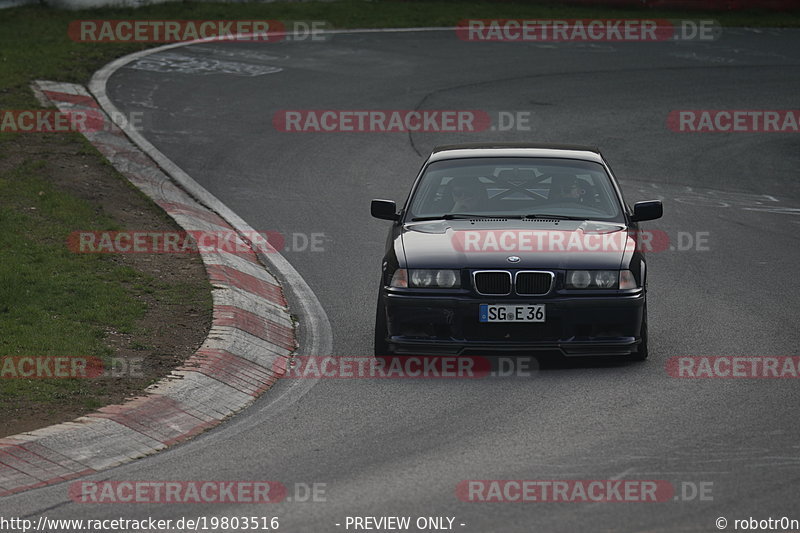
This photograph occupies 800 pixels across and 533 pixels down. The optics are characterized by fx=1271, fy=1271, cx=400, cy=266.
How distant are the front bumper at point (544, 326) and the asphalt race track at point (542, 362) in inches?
10.0

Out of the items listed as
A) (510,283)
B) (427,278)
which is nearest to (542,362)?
(510,283)

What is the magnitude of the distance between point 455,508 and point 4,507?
2.42m

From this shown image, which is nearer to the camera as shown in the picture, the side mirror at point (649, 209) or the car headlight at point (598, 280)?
the car headlight at point (598, 280)

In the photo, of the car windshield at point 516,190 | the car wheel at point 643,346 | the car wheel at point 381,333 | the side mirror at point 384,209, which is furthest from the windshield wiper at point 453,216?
the car wheel at point 643,346

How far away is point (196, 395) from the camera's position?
29.5 ft

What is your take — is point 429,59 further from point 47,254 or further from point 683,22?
point 47,254

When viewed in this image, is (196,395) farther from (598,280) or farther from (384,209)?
(598,280)

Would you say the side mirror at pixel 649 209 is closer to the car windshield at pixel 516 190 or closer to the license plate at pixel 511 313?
the car windshield at pixel 516 190

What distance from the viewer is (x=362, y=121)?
68.9 ft

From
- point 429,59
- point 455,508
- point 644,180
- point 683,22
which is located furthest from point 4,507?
point 683,22

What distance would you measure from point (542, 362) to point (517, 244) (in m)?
0.94

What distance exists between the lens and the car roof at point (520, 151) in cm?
1115

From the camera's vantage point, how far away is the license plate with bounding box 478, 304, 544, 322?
30.9 feet

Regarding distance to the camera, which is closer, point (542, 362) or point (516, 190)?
point (542, 362)
